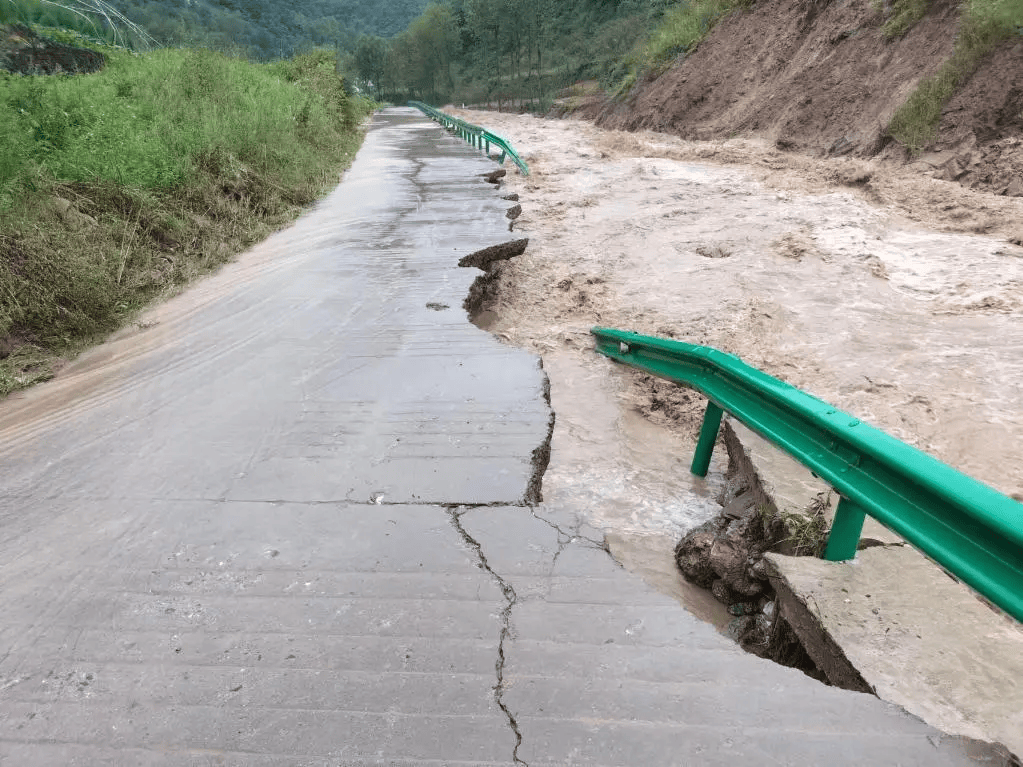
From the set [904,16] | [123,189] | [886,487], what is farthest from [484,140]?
[886,487]

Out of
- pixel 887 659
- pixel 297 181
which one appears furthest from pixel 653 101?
pixel 887 659

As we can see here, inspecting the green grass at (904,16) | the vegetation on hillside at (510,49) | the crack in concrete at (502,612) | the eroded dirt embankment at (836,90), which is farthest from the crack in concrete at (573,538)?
the vegetation on hillside at (510,49)

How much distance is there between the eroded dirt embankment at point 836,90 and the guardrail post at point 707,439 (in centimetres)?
814

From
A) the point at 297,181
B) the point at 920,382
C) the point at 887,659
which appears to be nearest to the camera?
the point at 887,659

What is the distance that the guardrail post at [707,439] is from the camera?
3.53 meters

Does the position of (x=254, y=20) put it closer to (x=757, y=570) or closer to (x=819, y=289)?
(x=819, y=289)

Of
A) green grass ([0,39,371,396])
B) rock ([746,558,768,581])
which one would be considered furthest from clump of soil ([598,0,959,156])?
rock ([746,558,768,581])

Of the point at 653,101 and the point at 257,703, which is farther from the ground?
the point at 653,101

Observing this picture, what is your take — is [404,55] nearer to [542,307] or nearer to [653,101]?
[653,101]

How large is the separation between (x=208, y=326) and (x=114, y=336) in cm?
75

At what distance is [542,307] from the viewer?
22.1 feet

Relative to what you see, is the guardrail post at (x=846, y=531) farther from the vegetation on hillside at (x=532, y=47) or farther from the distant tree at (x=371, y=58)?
the distant tree at (x=371, y=58)

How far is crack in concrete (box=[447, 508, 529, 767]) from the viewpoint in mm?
1825

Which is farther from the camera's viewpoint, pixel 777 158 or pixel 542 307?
pixel 777 158
